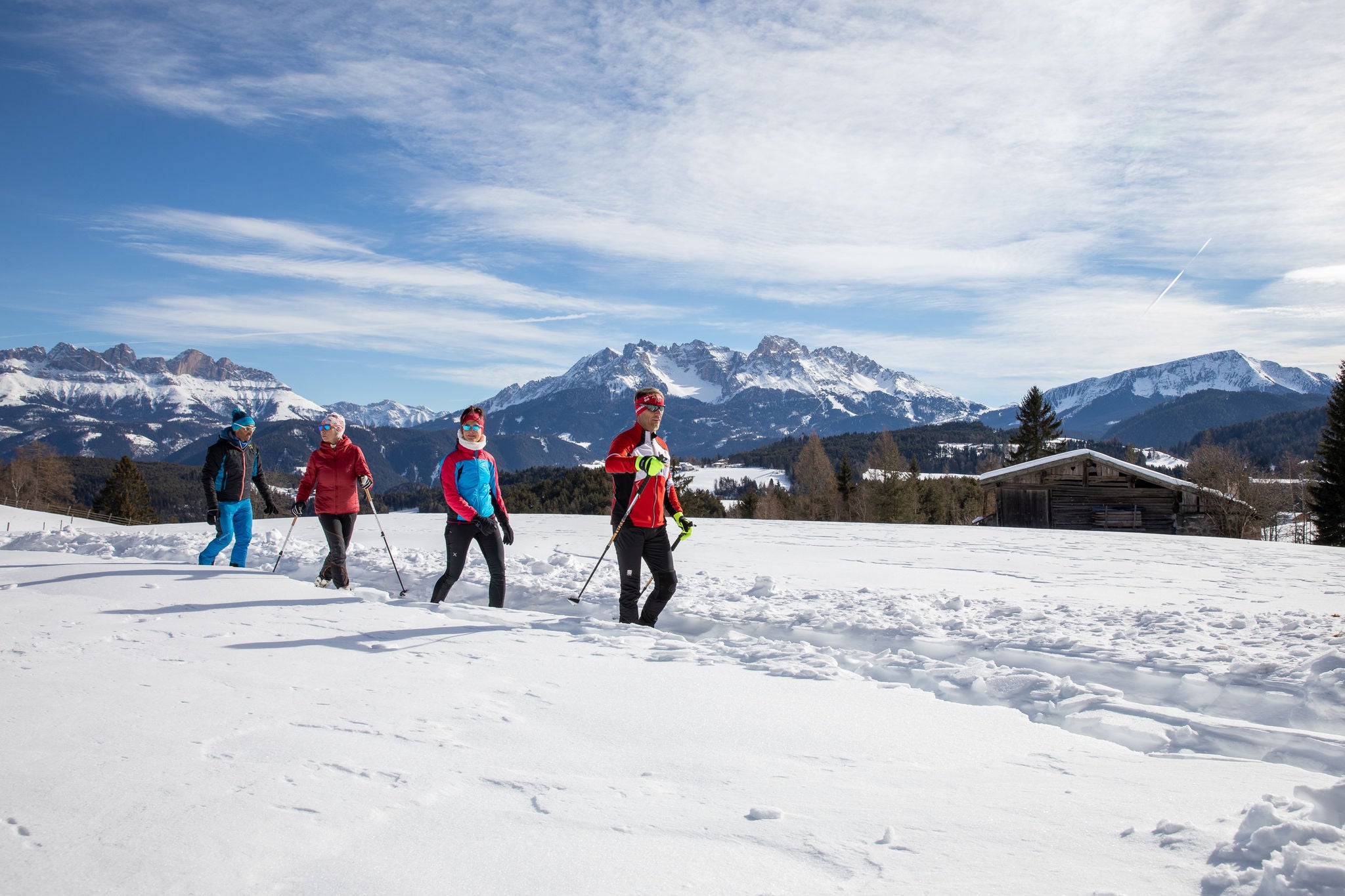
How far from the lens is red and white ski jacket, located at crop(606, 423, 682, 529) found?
6273mm

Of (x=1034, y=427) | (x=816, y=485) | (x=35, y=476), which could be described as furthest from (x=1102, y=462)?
(x=35, y=476)

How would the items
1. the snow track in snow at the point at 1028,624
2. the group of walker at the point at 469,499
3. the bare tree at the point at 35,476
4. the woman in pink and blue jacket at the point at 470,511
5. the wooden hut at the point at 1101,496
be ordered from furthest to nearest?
the bare tree at the point at 35,476 → the wooden hut at the point at 1101,496 → the woman in pink and blue jacket at the point at 470,511 → the group of walker at the point at 469,499 → the snow track in snow at the point at 1028,624

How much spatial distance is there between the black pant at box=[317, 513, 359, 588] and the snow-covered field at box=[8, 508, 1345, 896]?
449 millimetres

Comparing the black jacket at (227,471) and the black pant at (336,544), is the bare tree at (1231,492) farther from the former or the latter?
the black jacket at (227,471)

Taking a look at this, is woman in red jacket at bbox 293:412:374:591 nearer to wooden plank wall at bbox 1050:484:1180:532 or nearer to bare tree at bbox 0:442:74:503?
wooden plank wall at bbox 1050:484:1180:532

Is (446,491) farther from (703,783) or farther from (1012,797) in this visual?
(1012,797)

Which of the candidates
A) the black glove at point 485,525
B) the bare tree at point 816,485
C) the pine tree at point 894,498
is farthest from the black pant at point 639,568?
the bare tree at point 816,485

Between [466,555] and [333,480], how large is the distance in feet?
6.45

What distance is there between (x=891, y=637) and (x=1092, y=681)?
1.60 m

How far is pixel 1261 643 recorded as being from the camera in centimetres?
572

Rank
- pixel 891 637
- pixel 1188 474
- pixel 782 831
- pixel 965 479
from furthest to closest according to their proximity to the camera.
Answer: pixel 965 479, pixel 1188 474, pixel 891 637, pixel 782 831

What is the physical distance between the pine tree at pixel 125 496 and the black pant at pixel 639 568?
202 ft

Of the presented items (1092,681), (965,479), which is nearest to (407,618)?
(1092,681)

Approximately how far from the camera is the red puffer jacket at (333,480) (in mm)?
7945
